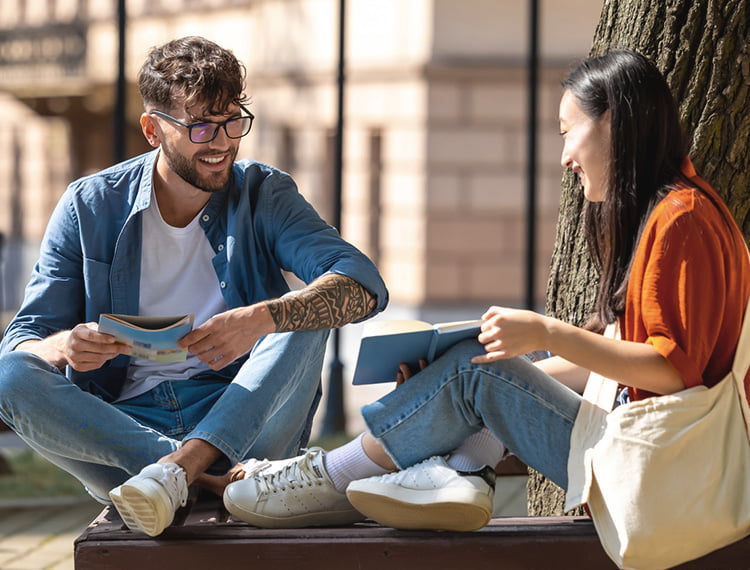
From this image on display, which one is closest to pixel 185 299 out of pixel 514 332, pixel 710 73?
pixel 514 332

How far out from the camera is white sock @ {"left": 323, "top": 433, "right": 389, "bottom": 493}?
275cm

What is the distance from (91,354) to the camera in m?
2.86

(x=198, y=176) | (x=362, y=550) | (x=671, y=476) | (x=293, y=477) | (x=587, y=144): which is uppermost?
(x=587, y=144)

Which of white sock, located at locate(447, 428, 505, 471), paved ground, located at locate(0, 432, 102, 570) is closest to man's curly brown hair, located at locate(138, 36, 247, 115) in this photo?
white sock, located at locate(447, 428, 505, 471)

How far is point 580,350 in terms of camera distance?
8.25 ft

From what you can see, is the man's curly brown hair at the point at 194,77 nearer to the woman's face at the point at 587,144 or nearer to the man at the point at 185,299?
the man at the point at 185,299

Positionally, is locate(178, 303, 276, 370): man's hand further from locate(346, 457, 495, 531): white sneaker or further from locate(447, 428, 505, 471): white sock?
locate(447, 428, 505, 471): white sock

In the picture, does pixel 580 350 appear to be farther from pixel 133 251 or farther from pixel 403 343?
pixel 133 251

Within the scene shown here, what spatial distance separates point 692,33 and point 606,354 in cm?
135

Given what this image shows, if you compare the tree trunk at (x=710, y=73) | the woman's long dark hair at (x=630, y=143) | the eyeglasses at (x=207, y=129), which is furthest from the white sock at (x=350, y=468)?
the tree trunk at (x=710, y=73)

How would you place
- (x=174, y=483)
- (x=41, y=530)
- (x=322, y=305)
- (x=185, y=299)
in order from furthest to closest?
1. (x=41, y=530)
2. (x=185, y=299)
3. (x=322, y=305)
4. (x=174, y=483)

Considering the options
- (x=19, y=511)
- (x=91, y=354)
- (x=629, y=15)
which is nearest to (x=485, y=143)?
(x=19, y=511)

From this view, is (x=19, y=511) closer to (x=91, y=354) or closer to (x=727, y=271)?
(x=91, y=354)

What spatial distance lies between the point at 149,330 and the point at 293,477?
49 cm
